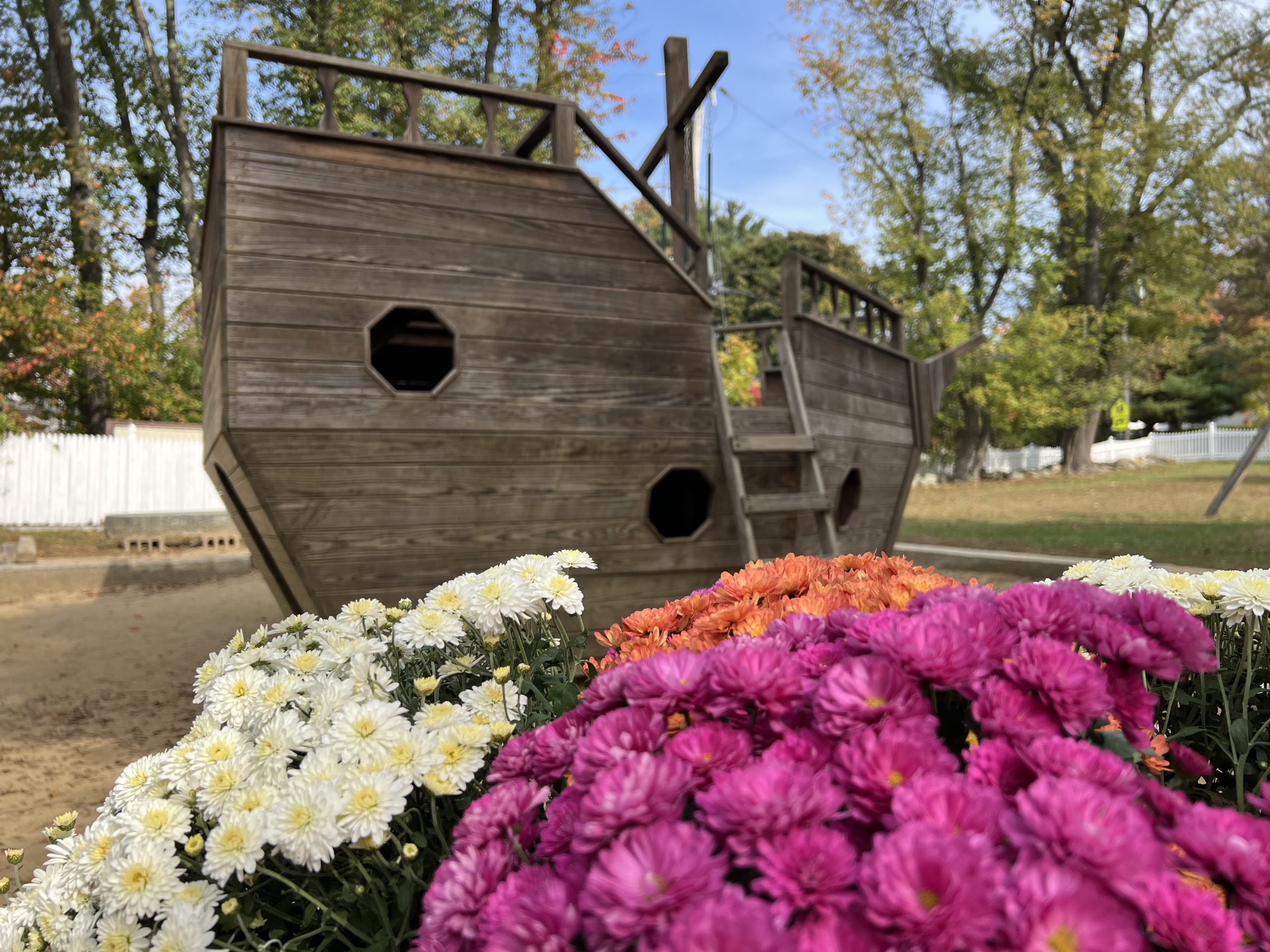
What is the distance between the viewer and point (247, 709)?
162cm

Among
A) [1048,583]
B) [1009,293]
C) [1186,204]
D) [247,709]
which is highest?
[1186,204]

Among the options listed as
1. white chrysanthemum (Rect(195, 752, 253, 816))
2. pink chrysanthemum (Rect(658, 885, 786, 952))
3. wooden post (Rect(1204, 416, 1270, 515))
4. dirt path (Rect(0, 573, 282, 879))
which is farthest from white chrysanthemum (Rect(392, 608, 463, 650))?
wooden post (Rect(1204, 416, 1270, 515))

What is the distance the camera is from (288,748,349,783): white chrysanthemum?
1.22 meters

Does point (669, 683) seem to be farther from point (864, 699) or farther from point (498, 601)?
point (498, 601)

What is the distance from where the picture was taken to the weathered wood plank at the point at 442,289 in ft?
11.5

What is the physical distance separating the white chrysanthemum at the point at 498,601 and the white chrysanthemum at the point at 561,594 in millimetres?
33

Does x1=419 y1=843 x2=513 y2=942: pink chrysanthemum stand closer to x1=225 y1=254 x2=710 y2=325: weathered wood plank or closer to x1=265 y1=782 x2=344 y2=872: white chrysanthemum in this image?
x1=265 y1=782 x2=344 y2=872: white chrysanthemum

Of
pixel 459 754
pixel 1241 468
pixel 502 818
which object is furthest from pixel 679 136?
pixel 1241 468

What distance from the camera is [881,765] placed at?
0.77 m

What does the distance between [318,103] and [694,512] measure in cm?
1284

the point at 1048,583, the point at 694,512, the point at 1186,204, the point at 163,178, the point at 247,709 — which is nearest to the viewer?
the point at 1048,583

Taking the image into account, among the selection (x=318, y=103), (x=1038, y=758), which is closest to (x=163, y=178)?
(x=318, y=103)

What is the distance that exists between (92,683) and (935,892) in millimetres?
6957

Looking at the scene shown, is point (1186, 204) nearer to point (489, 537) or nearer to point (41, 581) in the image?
point (489, 537)
